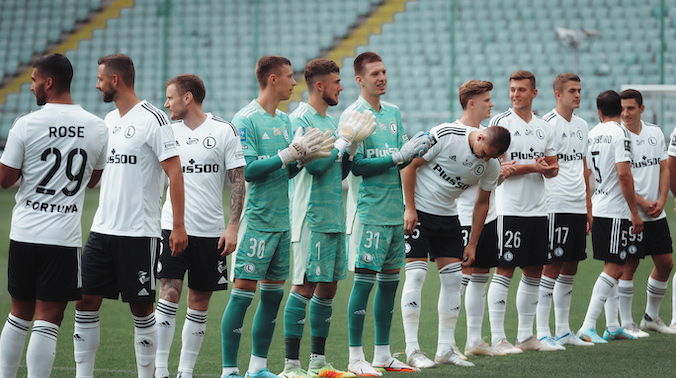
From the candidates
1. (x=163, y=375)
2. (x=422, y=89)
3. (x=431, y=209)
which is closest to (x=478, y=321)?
(x=431, y=209)

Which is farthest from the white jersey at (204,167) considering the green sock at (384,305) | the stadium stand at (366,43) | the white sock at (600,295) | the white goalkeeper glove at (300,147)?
the stadium stand at (366,43)

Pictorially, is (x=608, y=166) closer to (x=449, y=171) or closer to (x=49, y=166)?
(x=449, y=171)

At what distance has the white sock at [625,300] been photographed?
713 cm

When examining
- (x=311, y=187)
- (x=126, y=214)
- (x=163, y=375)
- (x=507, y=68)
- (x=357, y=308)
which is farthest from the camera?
(x=507, y=68)

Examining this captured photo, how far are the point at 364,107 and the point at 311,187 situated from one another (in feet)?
2.35

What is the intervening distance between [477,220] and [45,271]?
297 cm

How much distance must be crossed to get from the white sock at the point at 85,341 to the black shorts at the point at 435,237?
2.31m

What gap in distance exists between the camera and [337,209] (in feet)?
17.3

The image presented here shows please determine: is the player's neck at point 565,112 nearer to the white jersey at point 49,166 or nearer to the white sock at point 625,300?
the white sock at point 625,300

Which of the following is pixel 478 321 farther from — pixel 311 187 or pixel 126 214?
pixel 126 214

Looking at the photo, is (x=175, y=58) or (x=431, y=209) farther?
(x=175, y=58)

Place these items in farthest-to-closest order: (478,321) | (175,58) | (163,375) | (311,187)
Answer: (175,58)
(478,321)
(311,187)
(163,375)

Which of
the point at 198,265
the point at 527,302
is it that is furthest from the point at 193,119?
the point at 527,302

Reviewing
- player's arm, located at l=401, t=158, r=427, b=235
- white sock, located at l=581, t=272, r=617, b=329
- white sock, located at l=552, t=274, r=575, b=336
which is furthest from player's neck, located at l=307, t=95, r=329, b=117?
white sock, located at l=581, t=272, r=617, b=329
